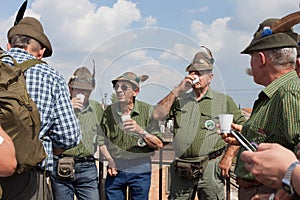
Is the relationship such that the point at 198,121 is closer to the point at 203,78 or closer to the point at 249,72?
the point at 203,78

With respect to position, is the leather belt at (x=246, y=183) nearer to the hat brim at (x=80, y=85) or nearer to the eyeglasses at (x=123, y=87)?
the eyeglasses at (x=123, y=87)

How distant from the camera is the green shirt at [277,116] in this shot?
7.36 feet

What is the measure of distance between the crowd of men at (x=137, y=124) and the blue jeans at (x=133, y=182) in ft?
0.04

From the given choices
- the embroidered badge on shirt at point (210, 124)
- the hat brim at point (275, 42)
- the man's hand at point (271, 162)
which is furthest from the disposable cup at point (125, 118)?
the man's hand at point (271, 162)

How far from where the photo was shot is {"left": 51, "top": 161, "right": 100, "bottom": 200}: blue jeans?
4879 mm

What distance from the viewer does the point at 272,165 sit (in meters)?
1.66

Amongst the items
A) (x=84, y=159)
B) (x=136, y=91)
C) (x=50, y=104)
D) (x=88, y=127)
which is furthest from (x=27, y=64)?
(x=88, y=127)

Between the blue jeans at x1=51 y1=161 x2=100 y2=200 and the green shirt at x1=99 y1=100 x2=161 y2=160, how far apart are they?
0.40 meters

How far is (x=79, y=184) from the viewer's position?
16.2ft

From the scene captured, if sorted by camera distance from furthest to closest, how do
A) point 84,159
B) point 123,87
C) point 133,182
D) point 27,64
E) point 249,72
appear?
point 84,159
point 133,182
point 123,87
point 249,72
point 27,64

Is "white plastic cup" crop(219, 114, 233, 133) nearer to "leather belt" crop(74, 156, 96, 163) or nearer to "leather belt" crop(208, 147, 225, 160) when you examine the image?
"leather belt" crop(208, 147, 225, 160)

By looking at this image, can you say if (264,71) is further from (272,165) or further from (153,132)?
(153,132)

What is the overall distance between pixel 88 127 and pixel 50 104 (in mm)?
2264

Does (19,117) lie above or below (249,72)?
below
